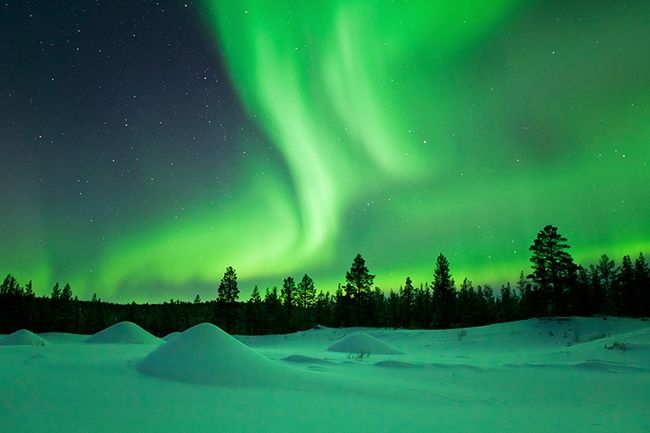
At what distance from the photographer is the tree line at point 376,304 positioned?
36594 millimetres

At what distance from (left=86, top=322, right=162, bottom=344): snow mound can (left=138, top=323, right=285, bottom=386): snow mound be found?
1905 centimetres

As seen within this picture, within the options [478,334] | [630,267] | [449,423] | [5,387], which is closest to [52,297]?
[478,334]

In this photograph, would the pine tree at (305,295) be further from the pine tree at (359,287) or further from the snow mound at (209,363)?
the snow mound at (209,363)

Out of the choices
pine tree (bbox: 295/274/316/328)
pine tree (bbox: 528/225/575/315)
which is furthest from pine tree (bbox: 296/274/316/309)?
pine tree (bbox: 528/225/575/315)

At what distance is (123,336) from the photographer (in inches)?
1050

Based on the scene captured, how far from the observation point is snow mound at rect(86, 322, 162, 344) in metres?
25.9

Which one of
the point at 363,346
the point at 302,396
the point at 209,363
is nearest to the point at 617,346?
the point at 363,346

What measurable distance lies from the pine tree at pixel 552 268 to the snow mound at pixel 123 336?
33603 millimetres

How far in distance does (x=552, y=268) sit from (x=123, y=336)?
3672 centimetres

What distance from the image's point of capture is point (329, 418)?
17.1 ft

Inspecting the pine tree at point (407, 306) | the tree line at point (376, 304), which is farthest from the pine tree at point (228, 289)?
the pine tree at point (407, 306)

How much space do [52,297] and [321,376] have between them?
81.4 meters

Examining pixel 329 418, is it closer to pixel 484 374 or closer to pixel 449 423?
pixel 449 423

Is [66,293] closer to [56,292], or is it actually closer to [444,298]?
[56,292]
